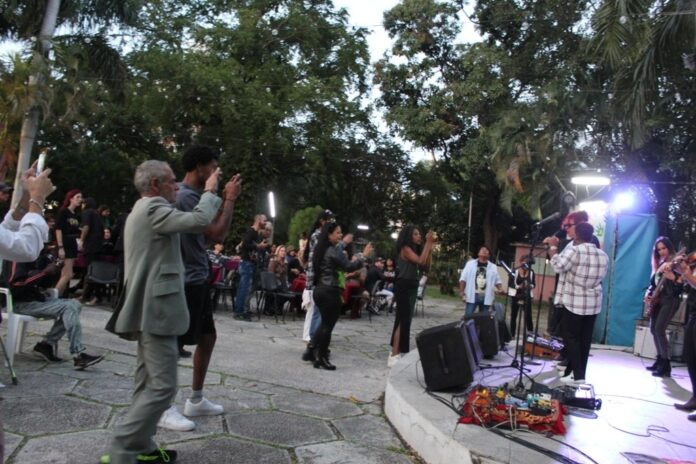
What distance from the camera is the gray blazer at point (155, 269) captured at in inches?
122

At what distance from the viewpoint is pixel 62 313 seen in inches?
210

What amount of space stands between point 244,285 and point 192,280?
6459 millimetres

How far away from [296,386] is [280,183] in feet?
68.0

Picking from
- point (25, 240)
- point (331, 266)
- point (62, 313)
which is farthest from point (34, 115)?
point (25, 240)

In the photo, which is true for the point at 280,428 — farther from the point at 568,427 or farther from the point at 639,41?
the point at 639,41

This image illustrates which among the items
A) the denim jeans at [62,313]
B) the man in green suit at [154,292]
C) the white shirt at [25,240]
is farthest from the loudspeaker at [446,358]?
the white shirt at [25,240]

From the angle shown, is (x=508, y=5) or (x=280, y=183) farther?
(x=280, y=183)

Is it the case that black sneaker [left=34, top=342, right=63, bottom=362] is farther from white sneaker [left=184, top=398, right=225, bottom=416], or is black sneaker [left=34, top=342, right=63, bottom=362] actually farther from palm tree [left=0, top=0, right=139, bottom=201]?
palm tree [left=0, top=0, right=139, bottom=201]

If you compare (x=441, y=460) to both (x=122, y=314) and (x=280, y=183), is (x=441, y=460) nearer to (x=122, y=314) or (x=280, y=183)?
(x=122, y=314)

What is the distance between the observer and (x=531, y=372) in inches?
279

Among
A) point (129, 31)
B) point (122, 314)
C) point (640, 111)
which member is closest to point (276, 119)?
point (129, 31)

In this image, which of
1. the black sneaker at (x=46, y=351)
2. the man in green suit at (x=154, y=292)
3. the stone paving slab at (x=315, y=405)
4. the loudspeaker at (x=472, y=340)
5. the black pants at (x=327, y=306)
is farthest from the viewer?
the black pants at (x=327, y=306)

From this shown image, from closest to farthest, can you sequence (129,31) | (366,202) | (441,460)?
(441,460), (129,31), (366,202)

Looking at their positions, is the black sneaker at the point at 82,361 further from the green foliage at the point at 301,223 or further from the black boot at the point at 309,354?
the green foliage at the point at 301,223
